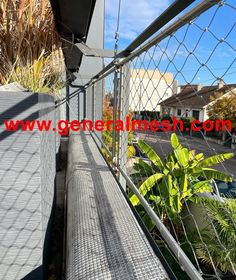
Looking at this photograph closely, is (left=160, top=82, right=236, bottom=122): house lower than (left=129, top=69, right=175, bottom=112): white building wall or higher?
lower

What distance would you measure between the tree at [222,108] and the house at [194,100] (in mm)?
14

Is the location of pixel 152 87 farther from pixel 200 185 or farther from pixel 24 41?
pixel 24 41

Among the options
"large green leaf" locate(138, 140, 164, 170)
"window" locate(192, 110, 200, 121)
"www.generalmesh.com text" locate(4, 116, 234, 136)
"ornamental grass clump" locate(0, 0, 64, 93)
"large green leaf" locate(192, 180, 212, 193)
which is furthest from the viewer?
"large green leaf" locate(138, 140, 164, 170)

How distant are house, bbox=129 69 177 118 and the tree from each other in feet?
0.84

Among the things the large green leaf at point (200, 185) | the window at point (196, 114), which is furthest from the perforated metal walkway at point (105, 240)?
the window at point (196, 114)

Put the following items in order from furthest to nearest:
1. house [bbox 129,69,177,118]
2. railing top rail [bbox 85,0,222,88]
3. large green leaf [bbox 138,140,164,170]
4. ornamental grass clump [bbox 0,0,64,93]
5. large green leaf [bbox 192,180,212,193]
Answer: large green leaf [bbox 138,140,164,170]
ornamental grass clump [bbox 0,0,64,93]
large green leaf [bbox 192,180,212,193]
house [bbox 129,69,177,118]
railing top rail [bbox 85,0,222,88]

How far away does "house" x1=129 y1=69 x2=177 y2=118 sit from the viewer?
1.12 meters

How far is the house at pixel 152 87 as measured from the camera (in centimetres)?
112

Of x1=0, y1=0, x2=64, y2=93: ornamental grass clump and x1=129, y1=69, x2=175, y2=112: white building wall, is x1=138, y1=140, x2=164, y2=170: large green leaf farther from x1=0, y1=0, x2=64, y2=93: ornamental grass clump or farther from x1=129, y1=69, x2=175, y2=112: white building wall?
x1=0, y1=0, x2=64, y2=93: ornamental grass clump

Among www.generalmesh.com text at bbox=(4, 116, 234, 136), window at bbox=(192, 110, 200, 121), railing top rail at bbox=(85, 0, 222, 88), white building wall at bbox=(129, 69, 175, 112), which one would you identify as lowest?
www.generalmesh.com text at bbox=(4, 116, 234, 136)

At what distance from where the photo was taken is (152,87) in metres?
1.25

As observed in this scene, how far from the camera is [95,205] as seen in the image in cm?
134

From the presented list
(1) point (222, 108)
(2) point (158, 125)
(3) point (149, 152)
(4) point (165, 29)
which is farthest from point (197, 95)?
(3) point (149, 152)

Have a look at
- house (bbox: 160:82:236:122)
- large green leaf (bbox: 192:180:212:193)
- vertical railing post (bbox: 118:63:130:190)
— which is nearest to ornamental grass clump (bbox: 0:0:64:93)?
vertical railing post (bbox: 118:63:130:190)
